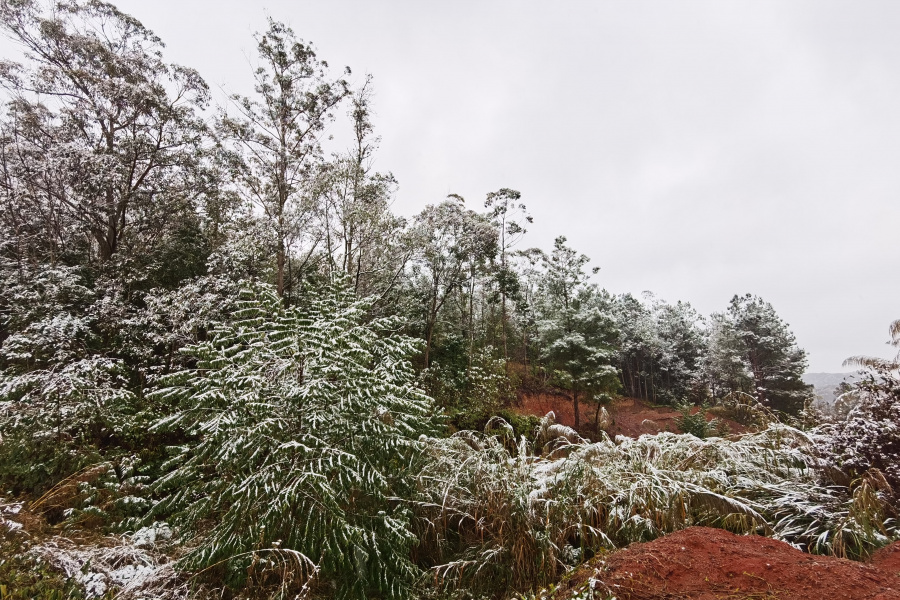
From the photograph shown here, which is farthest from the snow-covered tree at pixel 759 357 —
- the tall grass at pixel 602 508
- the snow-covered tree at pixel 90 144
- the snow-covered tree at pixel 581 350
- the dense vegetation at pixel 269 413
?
the snow-covered tree at pixel 90 144

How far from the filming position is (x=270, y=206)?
10.8 meters

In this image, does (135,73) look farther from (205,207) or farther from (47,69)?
(205,207)

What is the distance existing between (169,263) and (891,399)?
13.4 m

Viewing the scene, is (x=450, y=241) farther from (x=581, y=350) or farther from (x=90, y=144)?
(x=90, y=144)

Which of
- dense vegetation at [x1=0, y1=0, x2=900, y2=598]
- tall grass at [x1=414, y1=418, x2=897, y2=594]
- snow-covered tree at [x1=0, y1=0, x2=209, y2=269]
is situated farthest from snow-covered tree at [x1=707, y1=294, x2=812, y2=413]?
snow-covered tree at [x1=0, y1=0, x2=209, y2=269]

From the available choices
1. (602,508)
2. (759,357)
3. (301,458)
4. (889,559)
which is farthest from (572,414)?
(301,458)

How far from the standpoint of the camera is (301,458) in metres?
2.94

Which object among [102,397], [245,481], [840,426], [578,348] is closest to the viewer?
[245,481]

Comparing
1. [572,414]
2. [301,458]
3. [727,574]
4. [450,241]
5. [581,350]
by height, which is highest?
[450,241]

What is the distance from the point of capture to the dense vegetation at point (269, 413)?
279cm

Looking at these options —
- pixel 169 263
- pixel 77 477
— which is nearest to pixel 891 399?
pixel 77 477

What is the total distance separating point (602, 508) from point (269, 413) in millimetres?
2855

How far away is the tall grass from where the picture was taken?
9.35 ft

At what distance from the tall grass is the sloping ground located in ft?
1.85
